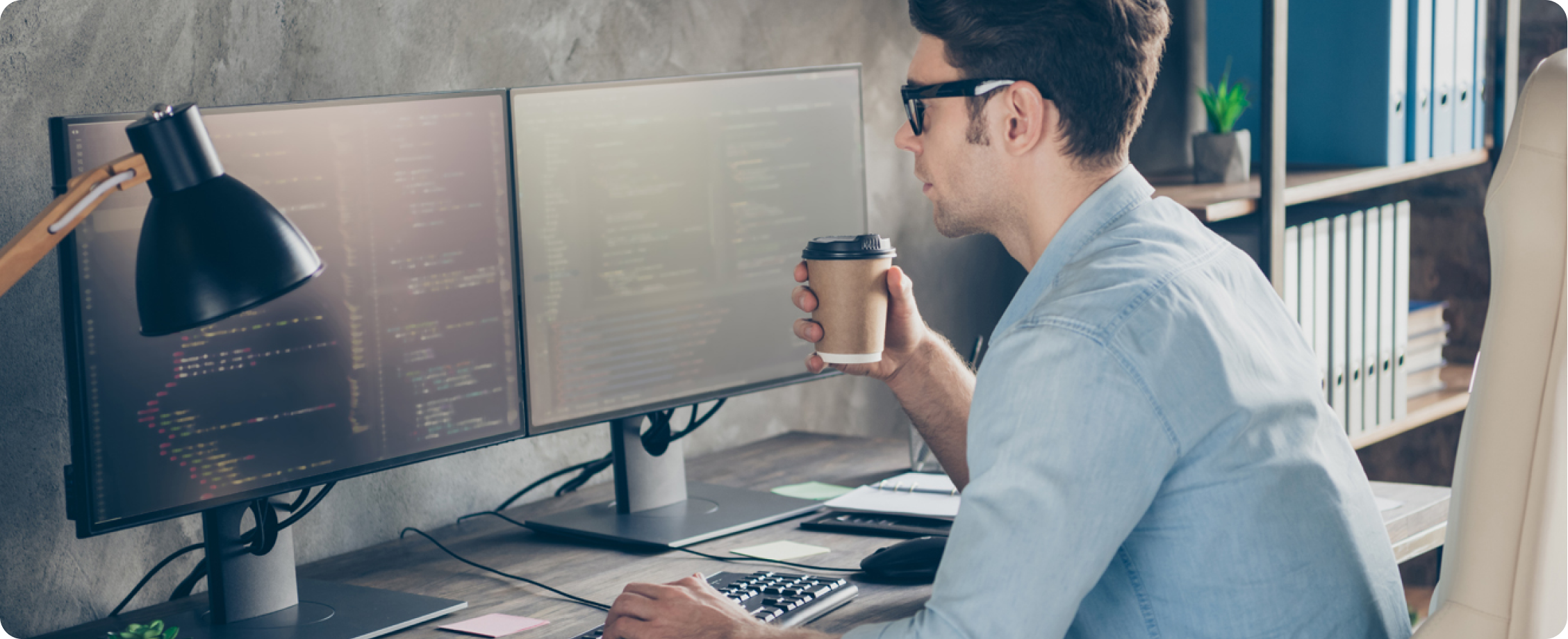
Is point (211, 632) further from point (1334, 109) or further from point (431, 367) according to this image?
point (1334, 109)

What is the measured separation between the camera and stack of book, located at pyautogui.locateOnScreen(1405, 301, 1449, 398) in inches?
104

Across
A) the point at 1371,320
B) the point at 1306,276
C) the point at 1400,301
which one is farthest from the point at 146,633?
the point at 1400,301

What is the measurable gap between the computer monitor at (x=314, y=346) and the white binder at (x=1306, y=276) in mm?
1374

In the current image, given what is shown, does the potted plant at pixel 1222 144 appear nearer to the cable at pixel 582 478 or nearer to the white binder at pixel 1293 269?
the white binder at pixel 1293 269

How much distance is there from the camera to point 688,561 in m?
1.53

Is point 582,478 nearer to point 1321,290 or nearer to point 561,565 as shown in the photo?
point 561,565

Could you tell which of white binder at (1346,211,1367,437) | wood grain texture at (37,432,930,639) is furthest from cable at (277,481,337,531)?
white binder at (1346,211,1367,437)

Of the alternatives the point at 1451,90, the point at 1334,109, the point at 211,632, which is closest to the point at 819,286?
the point at 211,632

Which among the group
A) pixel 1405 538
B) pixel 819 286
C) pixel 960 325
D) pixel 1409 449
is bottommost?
pixel 1409 449

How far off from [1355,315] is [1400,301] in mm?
167

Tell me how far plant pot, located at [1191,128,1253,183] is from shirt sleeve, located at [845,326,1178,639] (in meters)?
1.49

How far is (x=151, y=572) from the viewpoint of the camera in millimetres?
1494

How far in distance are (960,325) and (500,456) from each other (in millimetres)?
927

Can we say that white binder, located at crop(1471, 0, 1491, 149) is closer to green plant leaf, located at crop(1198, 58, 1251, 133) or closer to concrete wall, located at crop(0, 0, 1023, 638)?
green plant leaf, located at crop(1198, 58, 1251, 133)
